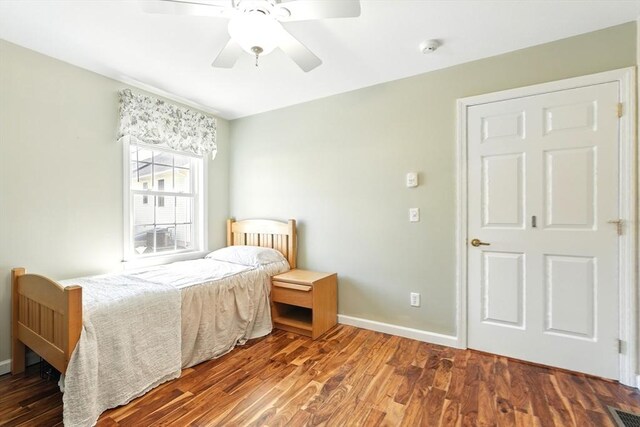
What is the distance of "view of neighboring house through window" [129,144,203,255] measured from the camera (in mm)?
2904

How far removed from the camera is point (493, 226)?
7.57ft

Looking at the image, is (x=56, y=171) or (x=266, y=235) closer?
(x=56, y=171)

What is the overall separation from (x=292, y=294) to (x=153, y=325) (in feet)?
3.85

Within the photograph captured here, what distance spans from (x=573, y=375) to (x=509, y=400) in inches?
25.8

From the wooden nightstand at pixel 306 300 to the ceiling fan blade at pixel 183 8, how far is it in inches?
81.5

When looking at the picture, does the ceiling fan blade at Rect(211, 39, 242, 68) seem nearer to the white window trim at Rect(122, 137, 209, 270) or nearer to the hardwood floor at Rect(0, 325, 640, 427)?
the white window trim at Rect(122, 137, 209, 270)

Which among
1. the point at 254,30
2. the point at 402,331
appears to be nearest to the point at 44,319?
the point at 254,30

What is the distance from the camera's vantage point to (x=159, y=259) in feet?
9.82

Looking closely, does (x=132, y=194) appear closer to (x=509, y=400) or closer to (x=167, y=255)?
(x=167, y=255)

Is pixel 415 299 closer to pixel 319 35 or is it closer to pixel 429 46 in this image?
pixel 429 46

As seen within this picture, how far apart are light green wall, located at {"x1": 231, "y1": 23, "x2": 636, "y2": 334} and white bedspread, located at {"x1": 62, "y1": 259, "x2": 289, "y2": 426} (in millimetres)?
911

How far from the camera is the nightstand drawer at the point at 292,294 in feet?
8.69

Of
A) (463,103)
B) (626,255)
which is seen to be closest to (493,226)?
(626,255)

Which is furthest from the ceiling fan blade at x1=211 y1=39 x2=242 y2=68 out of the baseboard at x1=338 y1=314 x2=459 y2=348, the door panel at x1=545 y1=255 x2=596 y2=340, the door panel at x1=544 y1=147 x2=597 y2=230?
the door panel at x1=545 y1=255 x2=596 y2=340
